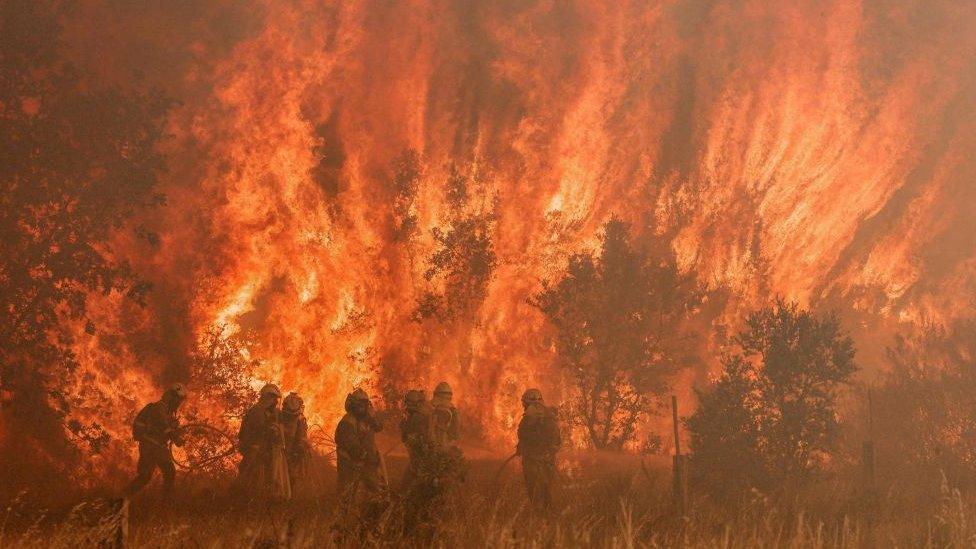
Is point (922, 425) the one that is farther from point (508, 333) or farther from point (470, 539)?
point (470, 539)

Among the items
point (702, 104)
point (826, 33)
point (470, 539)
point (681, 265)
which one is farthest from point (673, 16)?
point (470, 539)

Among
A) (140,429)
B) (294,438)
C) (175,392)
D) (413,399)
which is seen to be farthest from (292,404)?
(140,429)

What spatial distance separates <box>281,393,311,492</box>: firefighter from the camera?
47.8 feet

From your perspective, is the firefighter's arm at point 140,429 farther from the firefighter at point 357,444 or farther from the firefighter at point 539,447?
the firefighter at point 539,447

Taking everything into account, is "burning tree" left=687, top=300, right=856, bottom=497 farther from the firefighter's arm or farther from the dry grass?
the firefighter's arm

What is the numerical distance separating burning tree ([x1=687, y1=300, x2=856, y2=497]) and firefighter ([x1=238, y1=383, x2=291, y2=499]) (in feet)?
29.2

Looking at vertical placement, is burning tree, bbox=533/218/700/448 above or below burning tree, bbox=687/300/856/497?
above

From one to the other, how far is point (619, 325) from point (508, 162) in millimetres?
11022

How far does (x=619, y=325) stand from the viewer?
2712cm

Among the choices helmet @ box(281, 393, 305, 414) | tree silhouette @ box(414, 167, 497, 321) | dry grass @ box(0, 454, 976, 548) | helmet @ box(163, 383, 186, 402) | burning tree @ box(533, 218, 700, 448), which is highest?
tree silhouette @ box(414, 167, 497, 321)

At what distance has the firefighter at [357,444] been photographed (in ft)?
41.3

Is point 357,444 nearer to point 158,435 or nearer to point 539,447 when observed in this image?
point 539,447

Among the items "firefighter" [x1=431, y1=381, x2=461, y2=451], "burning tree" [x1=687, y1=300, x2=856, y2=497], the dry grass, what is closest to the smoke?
the dry grass

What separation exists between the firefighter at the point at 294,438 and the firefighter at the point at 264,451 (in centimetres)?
72
